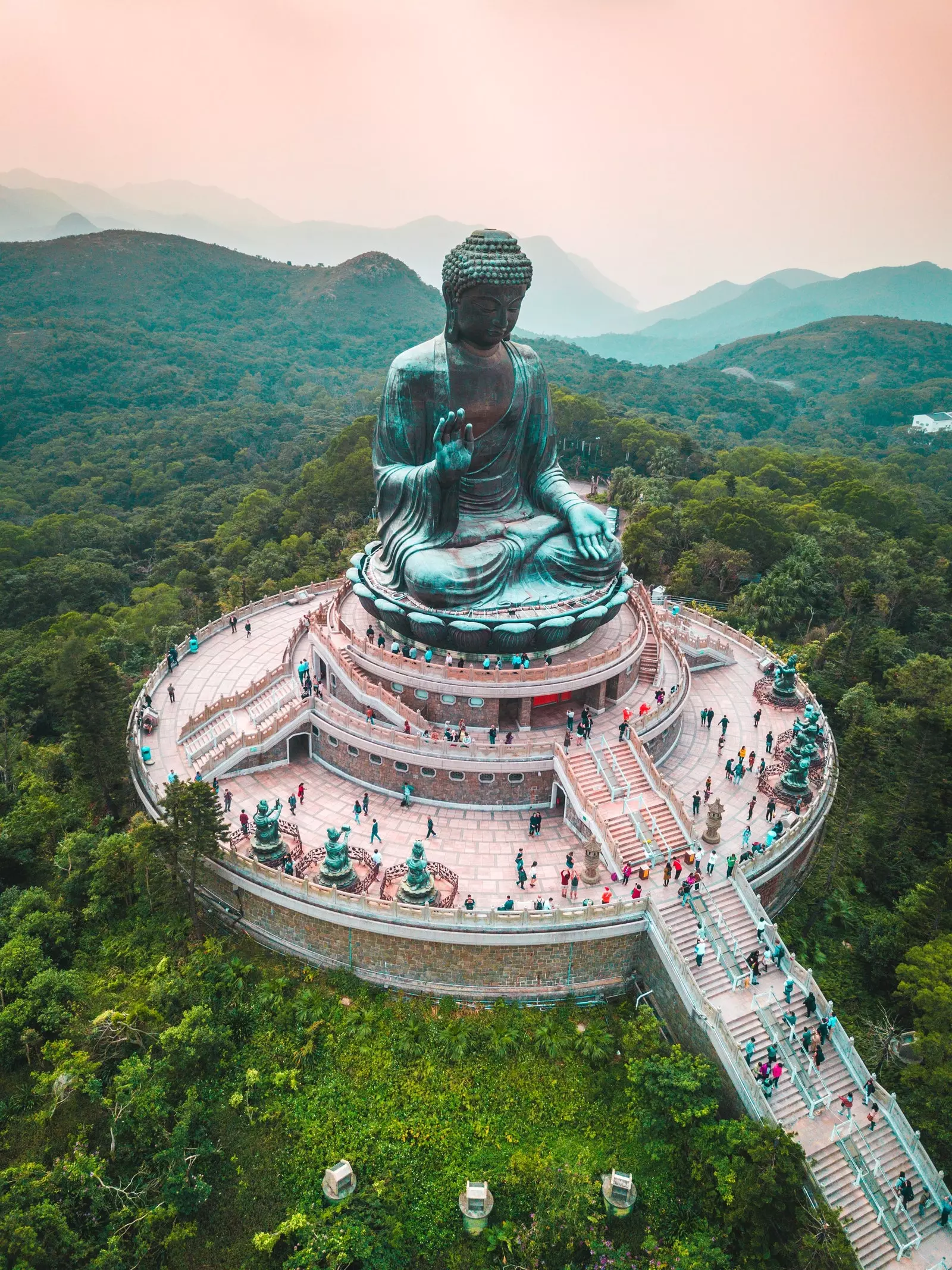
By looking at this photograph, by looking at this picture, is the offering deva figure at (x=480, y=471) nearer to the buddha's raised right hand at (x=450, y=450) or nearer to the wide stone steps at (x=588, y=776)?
the buddha's raised right hand at (x=450, y=450)

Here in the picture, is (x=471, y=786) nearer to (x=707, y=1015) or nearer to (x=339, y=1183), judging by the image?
(x=707, y=1015)

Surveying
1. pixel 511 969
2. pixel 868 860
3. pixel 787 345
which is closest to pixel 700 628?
pixel 868 860

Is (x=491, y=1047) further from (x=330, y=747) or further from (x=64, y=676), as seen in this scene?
(x=64, y=676)

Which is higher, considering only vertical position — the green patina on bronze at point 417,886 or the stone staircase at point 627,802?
the stone staircase at point 627,802

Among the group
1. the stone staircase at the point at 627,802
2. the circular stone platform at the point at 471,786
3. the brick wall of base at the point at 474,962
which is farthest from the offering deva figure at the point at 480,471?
the brick wall of base at the point at 474,962

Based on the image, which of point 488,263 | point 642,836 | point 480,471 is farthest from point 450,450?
point 642,836

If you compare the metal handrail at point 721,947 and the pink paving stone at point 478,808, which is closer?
the metal handrail at point 721,947
